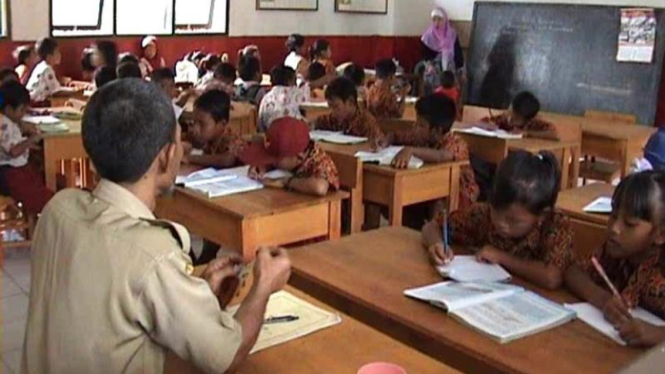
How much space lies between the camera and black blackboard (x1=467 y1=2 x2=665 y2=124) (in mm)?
7703

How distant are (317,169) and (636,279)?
1661mm

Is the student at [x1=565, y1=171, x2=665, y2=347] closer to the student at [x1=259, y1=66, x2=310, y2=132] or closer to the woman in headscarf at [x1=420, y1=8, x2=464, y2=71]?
the student at [x1=259, y1=66, x2=310, y2=132]

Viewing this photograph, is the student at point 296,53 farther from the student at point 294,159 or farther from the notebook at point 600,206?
the notebook at point 600,206

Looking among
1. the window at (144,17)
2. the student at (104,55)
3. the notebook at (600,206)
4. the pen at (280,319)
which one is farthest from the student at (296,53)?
the pen at (280,319)

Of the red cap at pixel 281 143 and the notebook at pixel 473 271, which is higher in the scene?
the red cap at pixel 281 143

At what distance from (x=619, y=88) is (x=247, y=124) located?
3991mm

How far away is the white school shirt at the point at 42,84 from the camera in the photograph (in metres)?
6.59

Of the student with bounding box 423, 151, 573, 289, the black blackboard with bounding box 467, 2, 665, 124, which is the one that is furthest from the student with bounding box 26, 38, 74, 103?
the student with bounding box 423, 151, 573, 289

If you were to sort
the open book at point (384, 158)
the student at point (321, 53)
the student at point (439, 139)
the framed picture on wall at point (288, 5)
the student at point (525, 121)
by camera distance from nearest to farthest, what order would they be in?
1. the open book at point (384, 158)
2. the student at point (439, 139)
3. the student at point (525, 121)
4. the student at point (321, 53)
5. the framed picture on wall at point (288, 5)

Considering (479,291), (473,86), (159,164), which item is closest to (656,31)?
(473,86)

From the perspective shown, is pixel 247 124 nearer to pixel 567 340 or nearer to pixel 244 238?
pixel 244 238

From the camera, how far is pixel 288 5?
913 cm

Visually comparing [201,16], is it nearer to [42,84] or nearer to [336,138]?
[42,84]

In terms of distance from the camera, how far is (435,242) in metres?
2.40
